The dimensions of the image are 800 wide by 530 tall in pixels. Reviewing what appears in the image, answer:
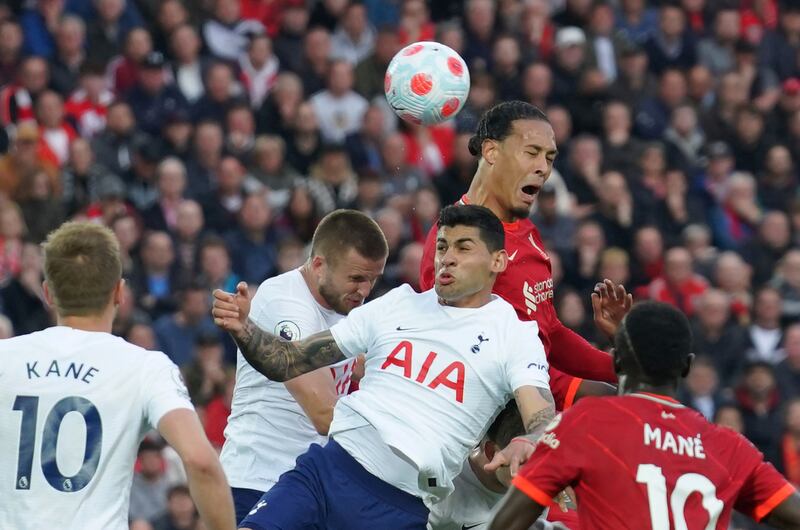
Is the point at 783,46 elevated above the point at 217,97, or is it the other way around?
the point at 783,46

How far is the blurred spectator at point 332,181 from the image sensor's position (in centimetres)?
1481

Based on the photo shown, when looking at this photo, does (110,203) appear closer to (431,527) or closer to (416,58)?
(416,58)

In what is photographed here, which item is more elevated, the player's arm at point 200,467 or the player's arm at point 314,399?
the player's arm at point 200,467

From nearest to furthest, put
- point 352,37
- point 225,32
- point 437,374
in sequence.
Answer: point 437,374
point 225,32
point 352,37

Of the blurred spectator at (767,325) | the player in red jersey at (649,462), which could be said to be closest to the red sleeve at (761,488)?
the player in red jersey at (649,462)

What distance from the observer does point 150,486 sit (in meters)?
12.1

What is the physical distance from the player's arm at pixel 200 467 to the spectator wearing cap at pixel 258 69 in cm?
1056

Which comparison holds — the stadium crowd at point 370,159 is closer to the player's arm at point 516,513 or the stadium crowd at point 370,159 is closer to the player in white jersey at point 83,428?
the player in white jersey at point 83,428

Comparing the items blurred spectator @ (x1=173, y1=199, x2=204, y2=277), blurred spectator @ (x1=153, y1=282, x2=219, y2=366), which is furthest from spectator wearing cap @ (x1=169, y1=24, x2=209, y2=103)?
blurred spectator @ (x1=153, y1=282, x2=219, y2=366)

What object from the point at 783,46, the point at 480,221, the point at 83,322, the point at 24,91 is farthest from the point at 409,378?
the point at 783,46

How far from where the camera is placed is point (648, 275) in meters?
15.5

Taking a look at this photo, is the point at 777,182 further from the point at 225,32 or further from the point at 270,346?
the point at 270,346

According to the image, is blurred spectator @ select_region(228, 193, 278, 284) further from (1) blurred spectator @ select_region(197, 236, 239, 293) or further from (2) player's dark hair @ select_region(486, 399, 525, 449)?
(2) player's dark hair @ select_region(486, 399, 525, 449)

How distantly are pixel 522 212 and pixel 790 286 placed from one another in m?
8.47
